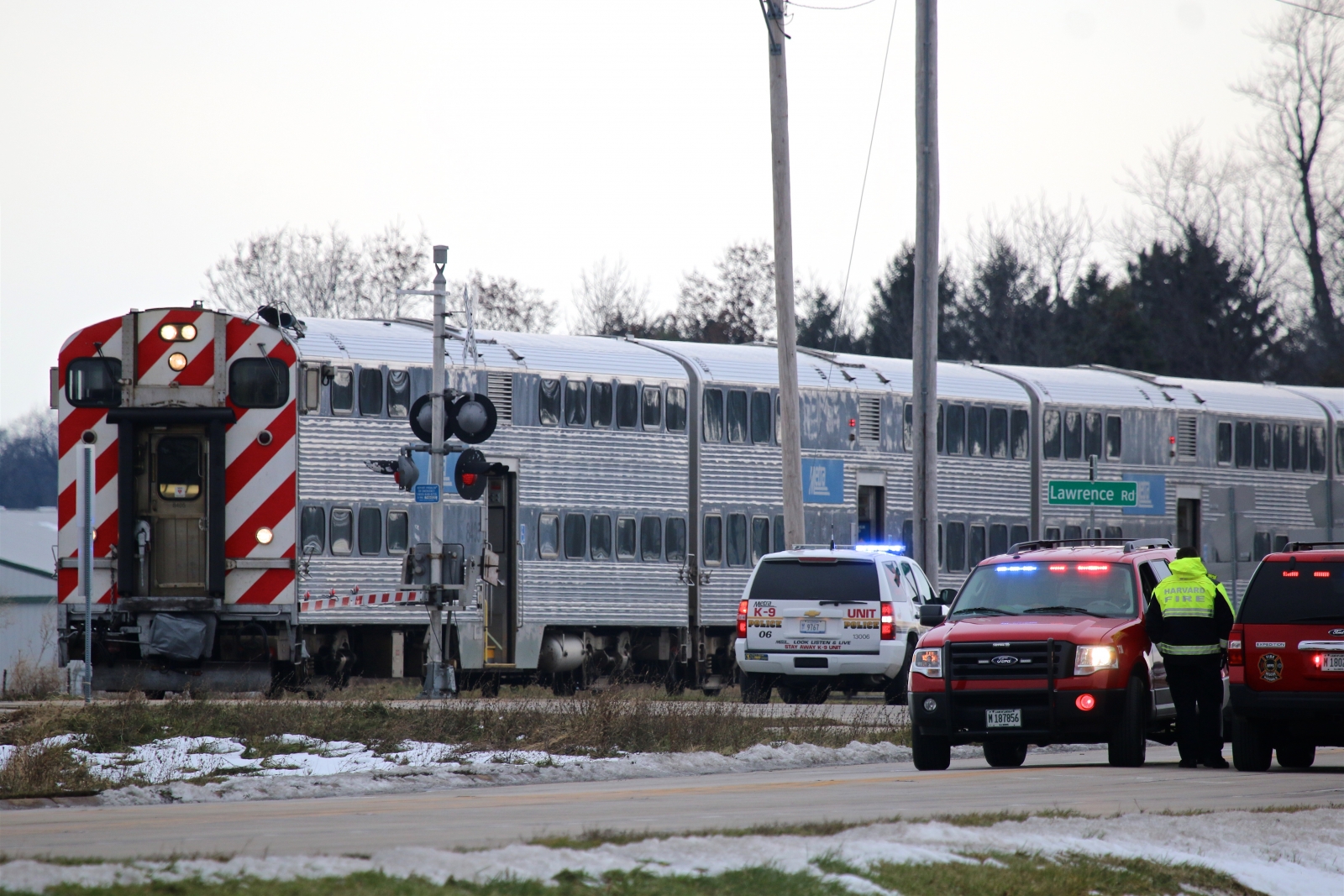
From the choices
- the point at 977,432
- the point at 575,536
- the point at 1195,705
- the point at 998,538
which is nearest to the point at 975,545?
the point at 998,538

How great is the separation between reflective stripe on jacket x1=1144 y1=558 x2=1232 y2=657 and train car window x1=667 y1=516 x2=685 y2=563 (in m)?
13.2

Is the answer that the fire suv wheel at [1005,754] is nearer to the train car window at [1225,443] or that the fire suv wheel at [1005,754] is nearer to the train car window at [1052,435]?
the train car window at [1052,435]

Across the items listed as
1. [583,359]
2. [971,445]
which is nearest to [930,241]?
[583,359]

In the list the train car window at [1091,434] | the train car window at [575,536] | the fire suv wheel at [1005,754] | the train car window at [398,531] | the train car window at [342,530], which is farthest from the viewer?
the train car window at [1091,434]

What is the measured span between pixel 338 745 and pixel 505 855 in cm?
832

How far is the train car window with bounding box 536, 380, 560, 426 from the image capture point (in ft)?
93.2

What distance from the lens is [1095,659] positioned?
1662cm

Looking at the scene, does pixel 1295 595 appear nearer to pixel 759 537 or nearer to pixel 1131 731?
pixel 1131 731

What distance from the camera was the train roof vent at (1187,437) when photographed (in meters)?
37.2

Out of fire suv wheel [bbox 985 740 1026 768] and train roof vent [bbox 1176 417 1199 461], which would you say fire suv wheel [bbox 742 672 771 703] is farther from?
train roof vent [bbox 1176 417 1199 461]

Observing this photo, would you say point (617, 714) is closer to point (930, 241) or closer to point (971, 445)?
point (930, 241)

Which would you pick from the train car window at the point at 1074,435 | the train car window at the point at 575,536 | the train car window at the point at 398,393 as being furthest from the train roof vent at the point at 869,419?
the train car window at the point at 398,393

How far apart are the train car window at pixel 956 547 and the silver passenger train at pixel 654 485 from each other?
0.04m

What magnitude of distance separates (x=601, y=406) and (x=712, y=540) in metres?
2.71
